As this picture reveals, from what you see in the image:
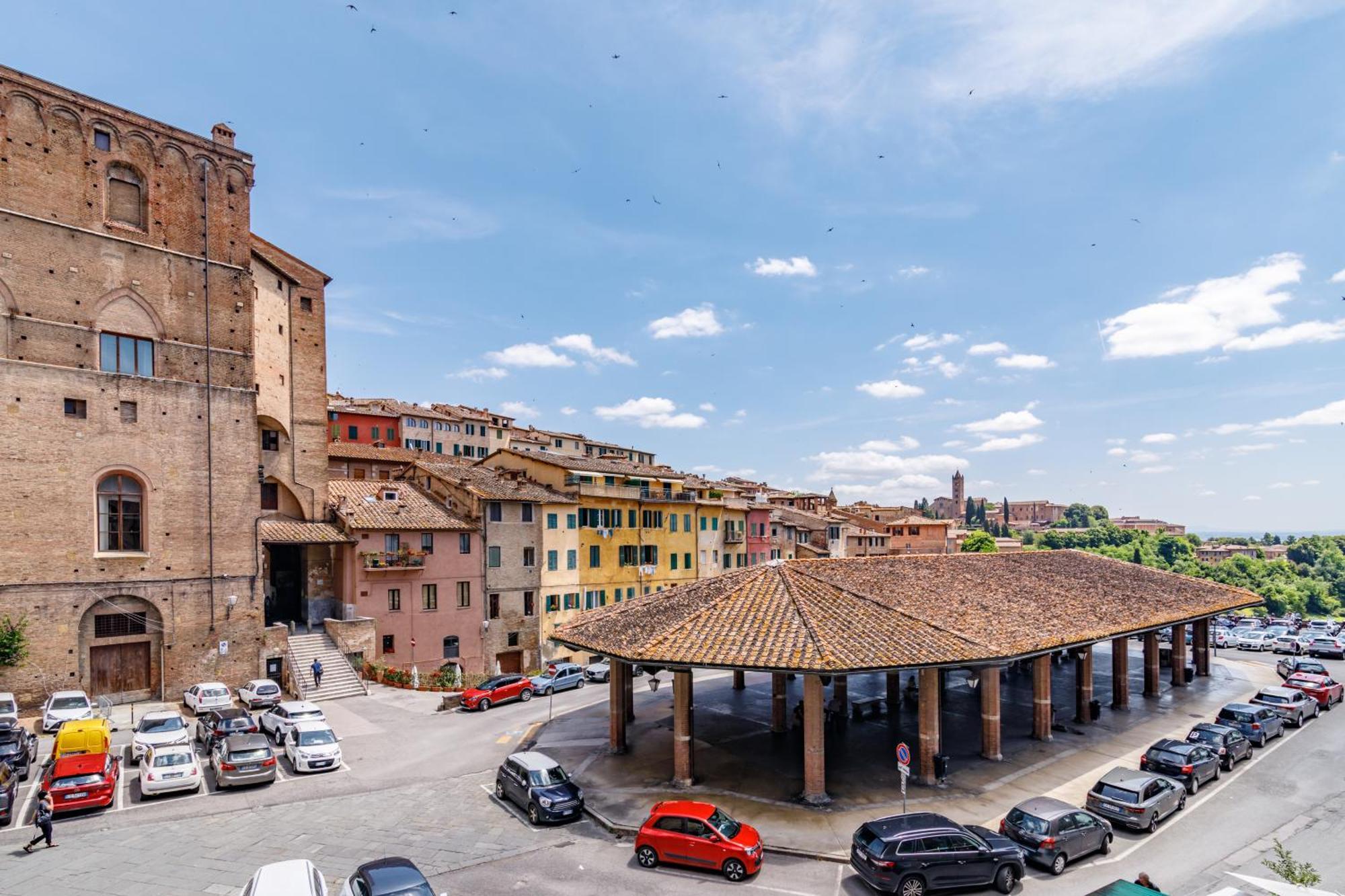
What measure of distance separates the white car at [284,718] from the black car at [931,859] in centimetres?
2183

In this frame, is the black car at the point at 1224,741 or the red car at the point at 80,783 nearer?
the red car at the point at 80,783

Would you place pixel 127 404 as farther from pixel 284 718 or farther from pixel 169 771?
pixel 169 771

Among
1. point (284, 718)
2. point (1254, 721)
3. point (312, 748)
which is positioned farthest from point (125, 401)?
point (1254, 721)

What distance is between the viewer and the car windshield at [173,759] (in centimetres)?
2312

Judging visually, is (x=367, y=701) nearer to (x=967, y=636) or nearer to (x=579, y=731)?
(x=579, y=731)

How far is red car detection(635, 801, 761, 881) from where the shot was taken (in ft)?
57.4

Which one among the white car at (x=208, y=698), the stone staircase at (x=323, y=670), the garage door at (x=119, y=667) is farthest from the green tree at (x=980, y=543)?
the garage door at (x=119, y=667)

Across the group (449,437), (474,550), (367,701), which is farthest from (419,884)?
(449,437)

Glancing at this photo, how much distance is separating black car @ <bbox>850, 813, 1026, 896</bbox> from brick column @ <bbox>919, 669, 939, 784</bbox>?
19.5 feet

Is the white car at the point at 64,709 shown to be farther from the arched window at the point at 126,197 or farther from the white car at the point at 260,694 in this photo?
the arched window at the point at 126,197

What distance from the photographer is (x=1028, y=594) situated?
32.3m

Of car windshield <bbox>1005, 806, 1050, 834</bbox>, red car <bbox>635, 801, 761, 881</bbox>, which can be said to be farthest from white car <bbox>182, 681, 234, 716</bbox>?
car windshield <bbox>1005, 806, 1050, 834</bbox>

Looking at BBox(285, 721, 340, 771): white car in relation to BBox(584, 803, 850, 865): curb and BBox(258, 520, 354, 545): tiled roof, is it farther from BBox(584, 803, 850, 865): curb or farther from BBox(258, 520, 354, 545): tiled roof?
BBox(258, 520, 354, 545): tiled roof

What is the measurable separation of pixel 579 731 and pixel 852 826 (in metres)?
13.9
